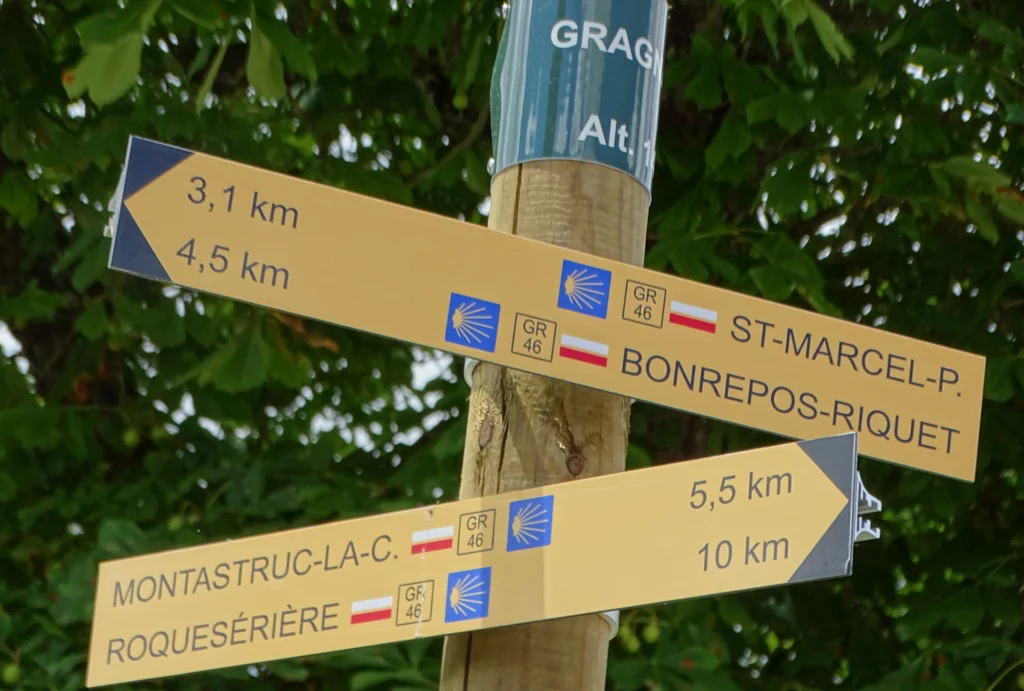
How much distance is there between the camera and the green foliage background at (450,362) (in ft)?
11.7

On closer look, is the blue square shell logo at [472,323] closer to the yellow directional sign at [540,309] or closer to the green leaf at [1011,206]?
the yellow directional sign at [540,309]

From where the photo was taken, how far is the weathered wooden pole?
1733 mm

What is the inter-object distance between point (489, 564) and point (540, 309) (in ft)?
1.01

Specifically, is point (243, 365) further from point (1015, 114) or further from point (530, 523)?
point (530, 523)

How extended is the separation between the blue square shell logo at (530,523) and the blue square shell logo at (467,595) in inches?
1.9

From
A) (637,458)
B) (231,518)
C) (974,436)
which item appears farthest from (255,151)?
(974,436)

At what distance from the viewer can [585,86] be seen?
1.96 meters

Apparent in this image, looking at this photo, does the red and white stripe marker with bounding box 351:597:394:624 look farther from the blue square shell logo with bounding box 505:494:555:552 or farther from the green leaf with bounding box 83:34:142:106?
the green leaf with bounding box 83:34:142:106

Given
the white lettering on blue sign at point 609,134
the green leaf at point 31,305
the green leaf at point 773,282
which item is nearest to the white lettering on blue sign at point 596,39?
the white lettering on blue sign at point 609,134

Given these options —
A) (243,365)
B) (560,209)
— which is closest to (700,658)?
(243,365)

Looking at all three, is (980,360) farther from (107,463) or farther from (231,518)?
(107,463)

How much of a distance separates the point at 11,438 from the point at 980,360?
9.17ft

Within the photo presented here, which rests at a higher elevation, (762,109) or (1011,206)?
(762,109)

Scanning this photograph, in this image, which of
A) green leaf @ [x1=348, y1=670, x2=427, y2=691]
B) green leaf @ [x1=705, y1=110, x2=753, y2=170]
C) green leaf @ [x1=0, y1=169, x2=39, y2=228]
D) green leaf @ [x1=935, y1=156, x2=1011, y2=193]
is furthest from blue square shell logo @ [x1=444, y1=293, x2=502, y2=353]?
green leaf @ [x1=0, y1=169, x2=39, y2=228]
